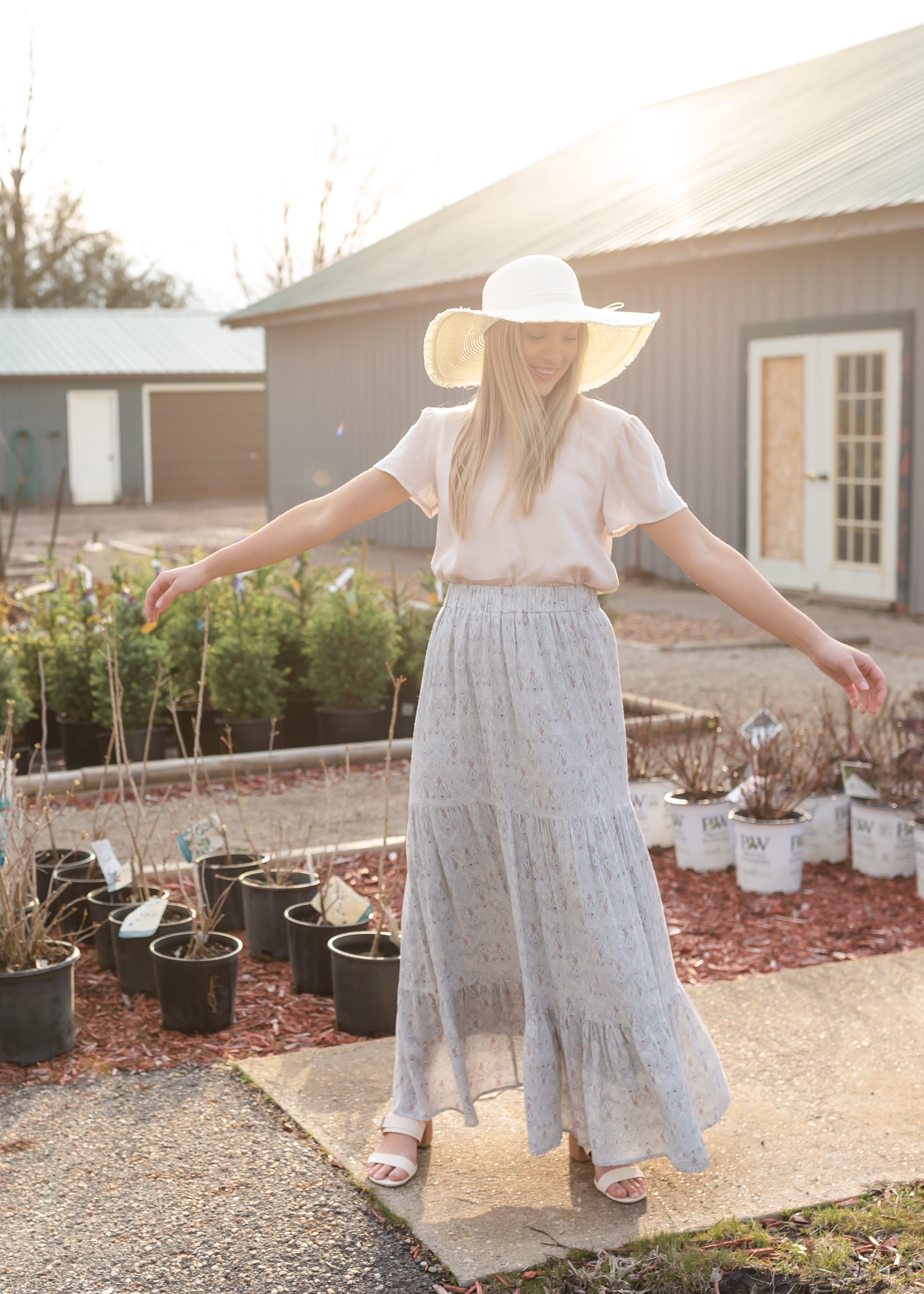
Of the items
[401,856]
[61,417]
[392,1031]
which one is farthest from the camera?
[61,417]

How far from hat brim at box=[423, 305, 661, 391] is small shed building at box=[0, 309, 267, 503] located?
2679 cm

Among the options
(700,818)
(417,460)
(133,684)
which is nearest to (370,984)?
(417,460)

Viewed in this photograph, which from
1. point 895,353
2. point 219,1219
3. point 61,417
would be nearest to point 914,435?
point 895,353

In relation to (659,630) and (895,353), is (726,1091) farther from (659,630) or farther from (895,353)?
(895,353)

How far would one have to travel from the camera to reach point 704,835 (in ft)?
16.9

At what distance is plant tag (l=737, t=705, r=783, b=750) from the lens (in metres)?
5.20

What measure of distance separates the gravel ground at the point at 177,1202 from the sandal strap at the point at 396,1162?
2.7 inches

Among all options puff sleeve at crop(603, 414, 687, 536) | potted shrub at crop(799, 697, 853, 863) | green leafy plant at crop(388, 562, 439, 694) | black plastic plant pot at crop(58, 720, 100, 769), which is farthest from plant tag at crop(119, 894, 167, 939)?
green leafy plant at crop(388, 562, 439, 694)

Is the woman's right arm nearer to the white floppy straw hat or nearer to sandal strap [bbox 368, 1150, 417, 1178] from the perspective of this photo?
the white floppy straw hat

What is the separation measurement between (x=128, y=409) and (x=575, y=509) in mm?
29553

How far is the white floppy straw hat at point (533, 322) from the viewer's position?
2.71 metres

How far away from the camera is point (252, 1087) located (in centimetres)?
338

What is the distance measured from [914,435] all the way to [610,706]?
32.8ft

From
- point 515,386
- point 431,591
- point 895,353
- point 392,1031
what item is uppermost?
point 895,353
